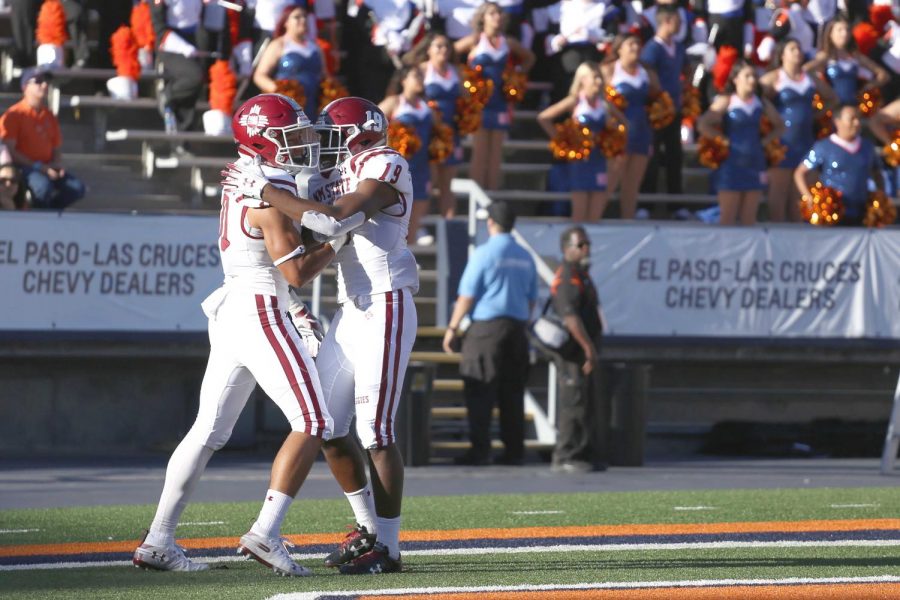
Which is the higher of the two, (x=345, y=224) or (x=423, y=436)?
(x=345, y=224)

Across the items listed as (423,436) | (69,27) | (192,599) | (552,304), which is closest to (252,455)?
(423,436)

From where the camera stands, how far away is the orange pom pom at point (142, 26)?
16156 mm

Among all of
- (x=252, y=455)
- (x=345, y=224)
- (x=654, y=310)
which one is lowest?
(x=252, y=455)

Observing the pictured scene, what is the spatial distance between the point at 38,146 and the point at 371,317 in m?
7.67

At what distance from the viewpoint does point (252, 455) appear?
47.4 ft

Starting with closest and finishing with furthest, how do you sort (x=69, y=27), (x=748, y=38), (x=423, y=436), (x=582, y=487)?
(x=582, y=487)
(x=423, y=436)
(x=69, y=27)
(x=748, y=38)

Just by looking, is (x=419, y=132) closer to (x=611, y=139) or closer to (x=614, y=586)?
(x=611, y=139)

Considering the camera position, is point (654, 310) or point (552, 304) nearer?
point (552, 304)

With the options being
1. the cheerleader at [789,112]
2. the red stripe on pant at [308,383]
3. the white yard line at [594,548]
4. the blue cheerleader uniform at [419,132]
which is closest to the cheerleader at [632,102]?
the cheerleader at [789,112]

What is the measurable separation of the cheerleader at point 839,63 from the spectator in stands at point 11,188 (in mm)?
7283

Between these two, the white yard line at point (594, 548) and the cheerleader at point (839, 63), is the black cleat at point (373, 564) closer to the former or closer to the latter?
the white yard line at point (594, 548)

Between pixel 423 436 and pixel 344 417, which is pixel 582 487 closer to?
pixel 423 436

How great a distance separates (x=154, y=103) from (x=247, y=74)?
937mm

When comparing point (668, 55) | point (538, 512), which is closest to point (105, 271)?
point (538, 512)
